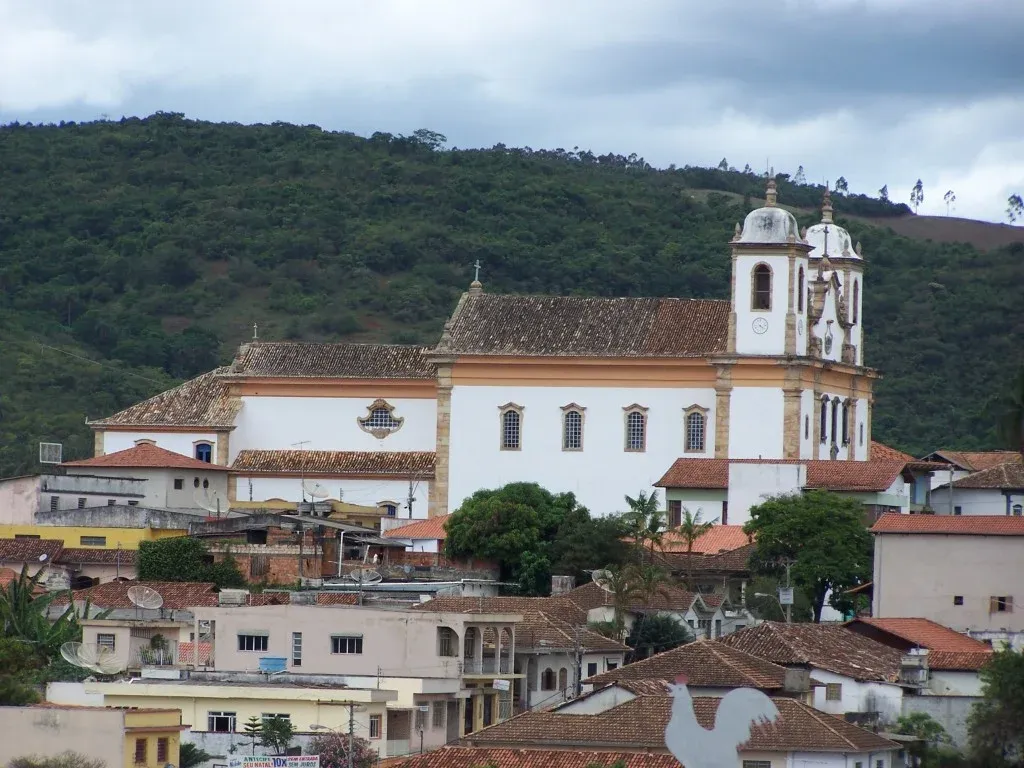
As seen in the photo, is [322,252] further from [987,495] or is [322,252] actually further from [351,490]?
[987,495]

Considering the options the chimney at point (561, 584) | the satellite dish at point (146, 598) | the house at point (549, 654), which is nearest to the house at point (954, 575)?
the house at point (549, 654)

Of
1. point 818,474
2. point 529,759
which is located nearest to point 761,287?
point 818,474

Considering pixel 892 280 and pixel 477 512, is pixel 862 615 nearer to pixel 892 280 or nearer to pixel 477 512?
pixel 477 512

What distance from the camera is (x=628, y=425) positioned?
218 ft

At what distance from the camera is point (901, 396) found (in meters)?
89.3

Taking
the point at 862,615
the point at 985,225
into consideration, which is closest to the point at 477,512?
the point at 862,615

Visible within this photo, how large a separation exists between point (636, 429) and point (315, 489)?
8.13m

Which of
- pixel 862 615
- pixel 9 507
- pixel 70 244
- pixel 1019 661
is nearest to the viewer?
pixel 1019 661

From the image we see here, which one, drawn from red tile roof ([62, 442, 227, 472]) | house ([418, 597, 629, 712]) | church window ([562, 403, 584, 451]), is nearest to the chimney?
house ([418, 597, 629, 712])

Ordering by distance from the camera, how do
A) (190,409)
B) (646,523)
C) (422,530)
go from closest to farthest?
(646,523) → (422,530) → (190,409)

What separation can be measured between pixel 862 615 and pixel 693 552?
6.21m

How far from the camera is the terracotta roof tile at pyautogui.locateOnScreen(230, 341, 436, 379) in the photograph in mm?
69625

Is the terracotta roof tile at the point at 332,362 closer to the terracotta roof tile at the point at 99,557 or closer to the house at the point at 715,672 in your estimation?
the terracotta roof tile at the point at 99,557

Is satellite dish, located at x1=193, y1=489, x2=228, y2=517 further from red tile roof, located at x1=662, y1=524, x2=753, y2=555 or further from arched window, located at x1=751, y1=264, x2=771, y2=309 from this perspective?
arched window, located at x1=751, y1=264, x2=771, y2=309
